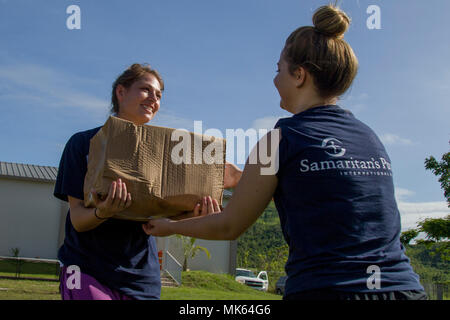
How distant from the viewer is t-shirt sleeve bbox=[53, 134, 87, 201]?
2.47 meters

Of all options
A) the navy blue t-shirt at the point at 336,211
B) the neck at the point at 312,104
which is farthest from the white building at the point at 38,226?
the navy blue t-shirt at the point at 336,211

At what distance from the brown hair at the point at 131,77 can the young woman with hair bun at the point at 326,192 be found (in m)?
1.27

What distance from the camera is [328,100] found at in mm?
1841

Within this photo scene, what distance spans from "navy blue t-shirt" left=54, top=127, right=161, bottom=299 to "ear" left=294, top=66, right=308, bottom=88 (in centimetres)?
121

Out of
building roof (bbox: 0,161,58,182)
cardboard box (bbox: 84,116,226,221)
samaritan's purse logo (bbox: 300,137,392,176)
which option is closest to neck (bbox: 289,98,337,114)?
samaritan's purse logo (bbox: 300,137,392,176)

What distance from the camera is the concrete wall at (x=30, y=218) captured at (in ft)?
62.2

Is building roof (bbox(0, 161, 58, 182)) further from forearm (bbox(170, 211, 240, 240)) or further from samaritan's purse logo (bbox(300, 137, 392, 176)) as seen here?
samaritan's purse logo (bbox(300, 137, 392, 176))

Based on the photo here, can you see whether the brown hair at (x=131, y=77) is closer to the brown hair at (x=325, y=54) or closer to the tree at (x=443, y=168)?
the brown hair at (x=325, y=54)

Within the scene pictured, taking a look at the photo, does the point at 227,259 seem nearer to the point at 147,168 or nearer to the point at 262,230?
the point at 147,168

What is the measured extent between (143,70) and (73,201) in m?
0.94

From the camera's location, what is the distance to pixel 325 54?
1.75m

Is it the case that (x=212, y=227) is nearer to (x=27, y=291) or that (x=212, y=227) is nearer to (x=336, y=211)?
(x=336, y=211)

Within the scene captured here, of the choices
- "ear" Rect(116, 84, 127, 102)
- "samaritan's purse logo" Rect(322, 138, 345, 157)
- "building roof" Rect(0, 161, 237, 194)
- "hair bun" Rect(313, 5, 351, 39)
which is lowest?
"samaritan's purse logo" Rect(322, 138, 345, 157)

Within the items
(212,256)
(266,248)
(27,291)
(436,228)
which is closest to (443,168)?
(436,228)
